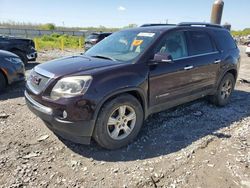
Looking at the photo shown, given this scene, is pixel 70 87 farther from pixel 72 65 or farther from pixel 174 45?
pixel 174 45

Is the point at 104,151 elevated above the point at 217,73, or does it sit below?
below

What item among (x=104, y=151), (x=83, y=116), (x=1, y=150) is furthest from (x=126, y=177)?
(x=1, y=150)

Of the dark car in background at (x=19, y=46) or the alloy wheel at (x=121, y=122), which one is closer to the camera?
the alloy wheel at (x=121, y=122)

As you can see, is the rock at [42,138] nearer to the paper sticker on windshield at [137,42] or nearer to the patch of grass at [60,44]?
the paper sticker on windshield at [137,42]

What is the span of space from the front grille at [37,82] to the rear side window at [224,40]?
145 inches

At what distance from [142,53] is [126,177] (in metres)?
1.83

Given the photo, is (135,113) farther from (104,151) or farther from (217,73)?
(217,73)

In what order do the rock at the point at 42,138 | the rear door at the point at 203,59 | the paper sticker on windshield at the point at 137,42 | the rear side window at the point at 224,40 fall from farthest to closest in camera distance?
1. the rear side window at the point at 224,40
2. the rear door at the point at 203,59
3. the paper sticker on windshield at the point at 137,42
4. the rock at the point at 42,138

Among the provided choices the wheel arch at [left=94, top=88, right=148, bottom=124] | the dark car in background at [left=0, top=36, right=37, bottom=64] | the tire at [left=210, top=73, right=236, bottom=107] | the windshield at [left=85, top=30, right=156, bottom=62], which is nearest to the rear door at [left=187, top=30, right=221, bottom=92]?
the tire at [left=210, top=73, right=236, bottom=107]

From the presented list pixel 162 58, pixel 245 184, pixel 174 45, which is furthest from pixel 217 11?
pixel 245 184

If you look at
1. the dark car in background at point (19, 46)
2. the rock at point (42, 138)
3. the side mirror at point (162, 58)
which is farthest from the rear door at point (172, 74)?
the dark car in background at point (19, 46)

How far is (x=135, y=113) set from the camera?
3.62 metres

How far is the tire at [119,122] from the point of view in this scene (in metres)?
3.27

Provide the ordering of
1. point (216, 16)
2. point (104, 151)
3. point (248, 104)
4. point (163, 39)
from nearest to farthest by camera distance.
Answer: point (104, 151)
point (163, 39)
point (248, 104)
point (216, 16)
